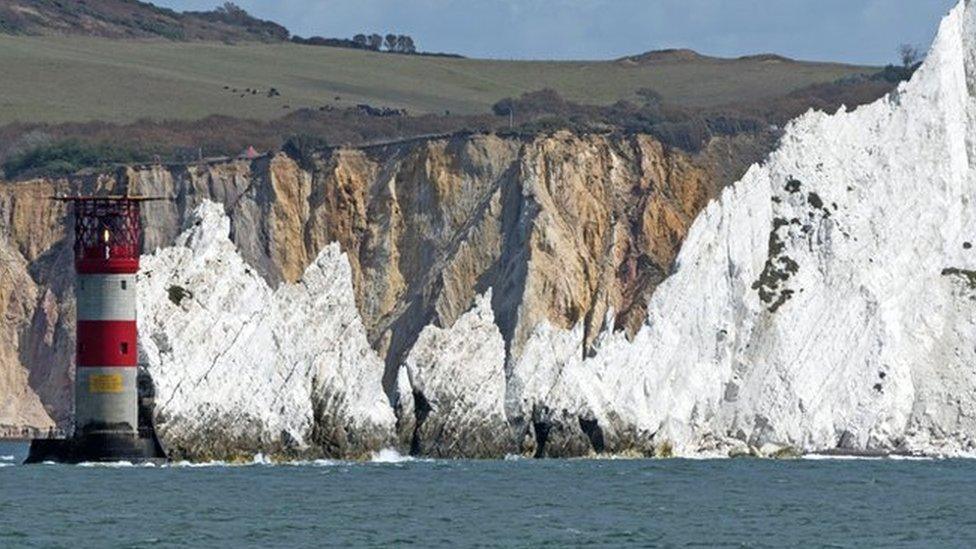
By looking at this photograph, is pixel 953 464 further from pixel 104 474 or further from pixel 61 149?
pixel 61 149

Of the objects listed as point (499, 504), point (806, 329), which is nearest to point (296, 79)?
point (806, 329)

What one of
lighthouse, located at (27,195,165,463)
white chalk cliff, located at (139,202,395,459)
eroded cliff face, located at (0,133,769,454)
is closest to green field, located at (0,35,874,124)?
eroded cliff face, located at (0,133,769,454)

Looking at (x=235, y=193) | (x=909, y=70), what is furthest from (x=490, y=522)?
(x=909, y=70)

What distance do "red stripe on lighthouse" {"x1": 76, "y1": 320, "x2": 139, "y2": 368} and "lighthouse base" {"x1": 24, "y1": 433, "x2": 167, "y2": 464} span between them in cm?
176

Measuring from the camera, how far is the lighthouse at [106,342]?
69.7 m

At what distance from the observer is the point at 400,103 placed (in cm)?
15562

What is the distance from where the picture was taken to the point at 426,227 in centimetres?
10988

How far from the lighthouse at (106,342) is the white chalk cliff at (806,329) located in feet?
32.3

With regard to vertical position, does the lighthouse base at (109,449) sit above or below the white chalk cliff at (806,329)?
below

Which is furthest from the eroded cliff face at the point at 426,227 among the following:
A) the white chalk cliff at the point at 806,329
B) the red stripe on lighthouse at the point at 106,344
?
the red stripe on lighthouse at the point at 106,344

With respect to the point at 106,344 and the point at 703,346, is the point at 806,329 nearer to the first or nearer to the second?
the point at 703,346

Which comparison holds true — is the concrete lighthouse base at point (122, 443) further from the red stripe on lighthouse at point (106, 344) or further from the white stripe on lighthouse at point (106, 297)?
the white stripe on lighthouse at point (106, 297)

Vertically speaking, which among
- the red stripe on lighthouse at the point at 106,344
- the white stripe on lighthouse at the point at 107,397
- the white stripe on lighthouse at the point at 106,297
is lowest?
the white stripe on lighthouse at the point at 107,397

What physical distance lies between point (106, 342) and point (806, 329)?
62.5 ft
